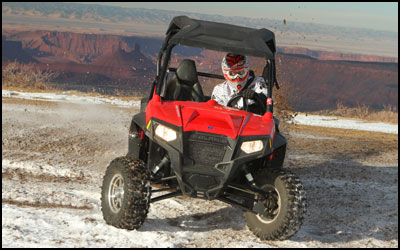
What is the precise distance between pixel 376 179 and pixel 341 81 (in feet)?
240

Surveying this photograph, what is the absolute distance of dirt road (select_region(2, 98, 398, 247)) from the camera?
5.90m

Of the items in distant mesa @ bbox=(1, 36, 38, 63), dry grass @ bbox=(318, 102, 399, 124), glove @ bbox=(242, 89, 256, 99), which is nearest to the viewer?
glove @ bbox=(242, 89, 256, 99)

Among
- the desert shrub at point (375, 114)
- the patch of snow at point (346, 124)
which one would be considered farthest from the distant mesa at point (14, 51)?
the patch of snow at point (346, 124)

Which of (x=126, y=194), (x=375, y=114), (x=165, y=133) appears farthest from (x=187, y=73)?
(x=375, y=114)

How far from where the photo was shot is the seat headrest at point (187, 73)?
728 centimetres

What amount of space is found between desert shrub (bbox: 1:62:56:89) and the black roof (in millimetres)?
21374

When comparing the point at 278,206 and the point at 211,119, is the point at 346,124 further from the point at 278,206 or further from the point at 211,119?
the point at 211,119

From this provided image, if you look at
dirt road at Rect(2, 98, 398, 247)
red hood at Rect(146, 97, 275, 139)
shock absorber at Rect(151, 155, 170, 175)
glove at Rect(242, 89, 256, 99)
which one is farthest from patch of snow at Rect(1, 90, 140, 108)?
shock absorber at Rect(151, 155, 170, 175)

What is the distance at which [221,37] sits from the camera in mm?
6719

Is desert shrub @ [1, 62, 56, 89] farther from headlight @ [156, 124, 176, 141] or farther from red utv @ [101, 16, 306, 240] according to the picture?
headlight @ [156, 124, 176, 141]

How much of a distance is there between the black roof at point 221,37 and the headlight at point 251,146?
1.15m

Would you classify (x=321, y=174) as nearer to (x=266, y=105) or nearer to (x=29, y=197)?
(x=266, y=105)

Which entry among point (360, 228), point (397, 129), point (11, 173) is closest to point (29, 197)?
point (11, 173)

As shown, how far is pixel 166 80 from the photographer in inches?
288
